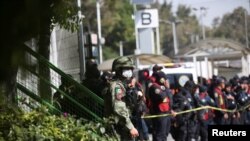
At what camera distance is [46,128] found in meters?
5.80

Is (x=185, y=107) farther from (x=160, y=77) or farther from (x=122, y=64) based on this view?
(x=122, y=64)

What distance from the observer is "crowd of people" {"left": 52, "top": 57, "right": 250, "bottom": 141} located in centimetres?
627

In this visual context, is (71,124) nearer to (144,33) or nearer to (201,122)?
(201,122)

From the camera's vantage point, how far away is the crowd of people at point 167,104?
20.6ft

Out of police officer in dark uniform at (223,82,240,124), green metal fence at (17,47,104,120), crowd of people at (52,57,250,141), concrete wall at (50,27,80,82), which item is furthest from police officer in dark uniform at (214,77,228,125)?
green metal fence at (17,47,104,120)

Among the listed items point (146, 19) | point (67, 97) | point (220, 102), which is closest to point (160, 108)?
point (220, 102)

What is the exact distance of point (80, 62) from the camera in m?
9.15

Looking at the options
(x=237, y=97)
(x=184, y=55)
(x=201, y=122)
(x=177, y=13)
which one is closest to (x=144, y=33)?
(x=184, y=55)

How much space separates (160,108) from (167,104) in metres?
0.17

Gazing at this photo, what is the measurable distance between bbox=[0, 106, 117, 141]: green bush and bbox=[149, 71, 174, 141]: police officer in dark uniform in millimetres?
4235

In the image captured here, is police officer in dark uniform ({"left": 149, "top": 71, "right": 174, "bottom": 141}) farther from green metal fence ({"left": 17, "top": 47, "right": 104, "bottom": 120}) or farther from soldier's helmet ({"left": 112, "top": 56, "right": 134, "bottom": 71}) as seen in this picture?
soldier's helmet ({"left": 112, "top": 56, "right": 134, "bottom": 71})

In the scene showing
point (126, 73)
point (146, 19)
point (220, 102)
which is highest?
point (146, 19)

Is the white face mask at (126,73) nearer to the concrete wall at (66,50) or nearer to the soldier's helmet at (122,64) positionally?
the soldier's helmet at (122,64)

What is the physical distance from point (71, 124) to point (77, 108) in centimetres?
91
